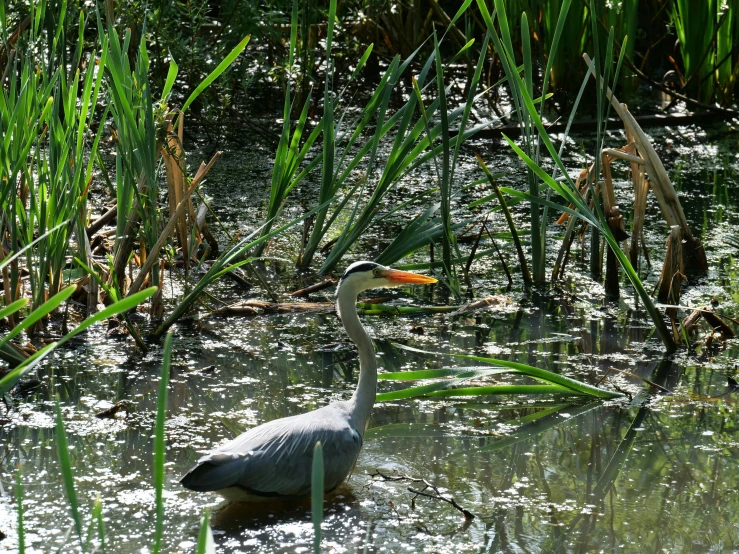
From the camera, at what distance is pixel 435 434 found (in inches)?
125

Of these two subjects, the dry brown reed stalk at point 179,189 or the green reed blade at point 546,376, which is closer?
the green reed blade at point 546,376

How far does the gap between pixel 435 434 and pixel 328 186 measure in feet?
5.07

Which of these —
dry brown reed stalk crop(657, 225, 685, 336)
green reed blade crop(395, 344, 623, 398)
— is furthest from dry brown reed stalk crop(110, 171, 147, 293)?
dry brown reed stalk crop(657, 225, 685, 336)

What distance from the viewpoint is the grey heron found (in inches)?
104

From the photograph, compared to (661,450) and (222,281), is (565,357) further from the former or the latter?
(222,281)

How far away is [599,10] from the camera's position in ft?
21.7

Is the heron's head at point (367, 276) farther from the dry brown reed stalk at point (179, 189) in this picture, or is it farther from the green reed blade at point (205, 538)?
the green reed blade at point (205, 538)

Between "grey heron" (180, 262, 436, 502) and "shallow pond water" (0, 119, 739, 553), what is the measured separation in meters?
0.09

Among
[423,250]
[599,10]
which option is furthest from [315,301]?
[599,10]

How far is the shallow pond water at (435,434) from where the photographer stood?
262 centimetres

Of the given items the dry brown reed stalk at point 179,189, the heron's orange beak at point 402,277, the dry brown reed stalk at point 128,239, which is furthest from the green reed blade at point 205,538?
the dry brown reed stalk at point 179,189

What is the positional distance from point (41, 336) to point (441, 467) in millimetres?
1718

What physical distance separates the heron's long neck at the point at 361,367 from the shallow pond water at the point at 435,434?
156mm

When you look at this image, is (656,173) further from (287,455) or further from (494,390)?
(287,455)
